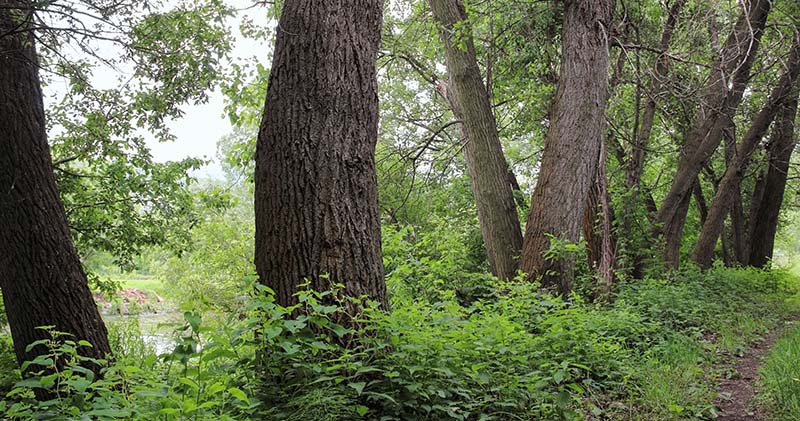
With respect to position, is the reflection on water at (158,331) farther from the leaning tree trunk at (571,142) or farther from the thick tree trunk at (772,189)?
the thick tree trunk at (772,189)

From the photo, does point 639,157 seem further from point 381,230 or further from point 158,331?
point 158,331

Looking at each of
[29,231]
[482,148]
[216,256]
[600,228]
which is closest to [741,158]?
[600,228]

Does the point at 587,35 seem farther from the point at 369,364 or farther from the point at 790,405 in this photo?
the point at 369,364

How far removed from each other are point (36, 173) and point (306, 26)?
3.21m

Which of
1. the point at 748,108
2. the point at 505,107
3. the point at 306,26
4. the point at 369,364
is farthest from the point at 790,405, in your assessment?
the point at 748,108

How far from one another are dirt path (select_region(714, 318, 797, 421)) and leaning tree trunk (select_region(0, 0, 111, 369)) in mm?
5150

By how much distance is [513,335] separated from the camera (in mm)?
4117

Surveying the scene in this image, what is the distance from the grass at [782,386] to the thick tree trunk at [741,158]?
8.11 metres

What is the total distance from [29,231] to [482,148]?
229 inches

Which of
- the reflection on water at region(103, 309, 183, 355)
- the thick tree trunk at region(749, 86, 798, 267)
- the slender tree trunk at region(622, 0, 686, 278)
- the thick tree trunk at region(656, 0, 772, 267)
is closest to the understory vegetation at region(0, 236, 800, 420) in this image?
the reflection on water at region(103, 309, 183, 355)

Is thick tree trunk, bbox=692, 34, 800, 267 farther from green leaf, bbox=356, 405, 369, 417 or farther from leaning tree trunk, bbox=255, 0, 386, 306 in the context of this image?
green leaf, bbox=356, 405, 369, 417

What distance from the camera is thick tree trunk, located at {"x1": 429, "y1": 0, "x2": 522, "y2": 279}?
8.52m

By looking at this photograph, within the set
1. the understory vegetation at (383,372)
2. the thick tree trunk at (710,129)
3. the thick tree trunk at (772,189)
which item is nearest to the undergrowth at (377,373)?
the understory vegetation at (383,372)

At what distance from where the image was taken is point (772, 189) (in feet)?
49.7
